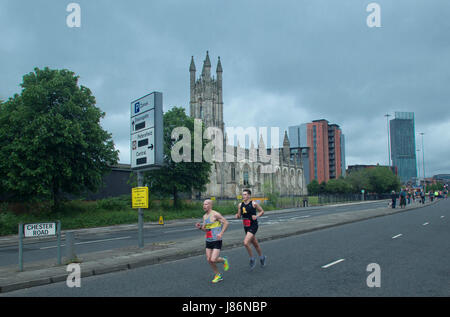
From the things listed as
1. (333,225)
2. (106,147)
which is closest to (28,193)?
(106,147)

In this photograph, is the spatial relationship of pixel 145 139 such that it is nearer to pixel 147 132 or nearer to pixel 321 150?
pixel 147 132

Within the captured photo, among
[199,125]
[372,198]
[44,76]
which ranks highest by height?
[44,76]

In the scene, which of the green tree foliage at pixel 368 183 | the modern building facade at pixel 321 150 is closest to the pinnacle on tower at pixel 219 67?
the green tree foliage at pixel 368 183

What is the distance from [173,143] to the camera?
1219 inches

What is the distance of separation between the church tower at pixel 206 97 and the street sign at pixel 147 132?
66607mm

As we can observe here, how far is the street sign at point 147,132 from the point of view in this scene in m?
11.8

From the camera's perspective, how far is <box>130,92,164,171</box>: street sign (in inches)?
463

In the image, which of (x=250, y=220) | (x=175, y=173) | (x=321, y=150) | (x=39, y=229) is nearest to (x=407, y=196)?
(x=175, y=173)

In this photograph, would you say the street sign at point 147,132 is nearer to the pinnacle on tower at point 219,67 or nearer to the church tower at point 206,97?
the church tower at point 206,97

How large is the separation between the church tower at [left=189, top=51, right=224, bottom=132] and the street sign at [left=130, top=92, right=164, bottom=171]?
219 ft

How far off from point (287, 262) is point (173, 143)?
23.2 meters
